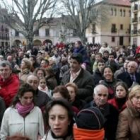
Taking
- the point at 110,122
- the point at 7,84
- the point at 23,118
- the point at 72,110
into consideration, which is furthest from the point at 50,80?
the point at 72,110

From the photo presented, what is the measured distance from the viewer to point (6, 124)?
353cm

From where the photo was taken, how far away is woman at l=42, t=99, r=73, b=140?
2125 millimetres

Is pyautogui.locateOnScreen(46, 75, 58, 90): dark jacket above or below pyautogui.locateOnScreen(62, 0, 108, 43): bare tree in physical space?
below

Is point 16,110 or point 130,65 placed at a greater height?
point 130,65

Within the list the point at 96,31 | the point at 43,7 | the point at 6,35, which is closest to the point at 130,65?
the point at 43,7

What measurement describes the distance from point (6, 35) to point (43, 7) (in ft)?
165

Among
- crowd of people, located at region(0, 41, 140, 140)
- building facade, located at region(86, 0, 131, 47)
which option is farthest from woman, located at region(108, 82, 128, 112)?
building facade, located at region(86, 0, 131, 47)

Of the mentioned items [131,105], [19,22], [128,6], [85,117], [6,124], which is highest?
[128,6]

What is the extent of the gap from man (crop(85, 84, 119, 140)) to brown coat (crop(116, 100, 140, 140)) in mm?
163

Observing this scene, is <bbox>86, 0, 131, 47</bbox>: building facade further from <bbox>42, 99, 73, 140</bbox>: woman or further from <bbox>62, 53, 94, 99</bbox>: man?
<bbox>42, 99, 73, 140</bbox>: woman

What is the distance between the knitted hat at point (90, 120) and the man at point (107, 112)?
1403mm

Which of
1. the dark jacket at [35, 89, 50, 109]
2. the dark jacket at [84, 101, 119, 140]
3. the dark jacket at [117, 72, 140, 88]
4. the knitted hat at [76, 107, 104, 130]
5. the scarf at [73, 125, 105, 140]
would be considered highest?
the knitted hat at [76, 107, 104, 130]

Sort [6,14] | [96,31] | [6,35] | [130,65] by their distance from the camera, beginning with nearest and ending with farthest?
[130,65], [6,14], [96,31], [6,35]

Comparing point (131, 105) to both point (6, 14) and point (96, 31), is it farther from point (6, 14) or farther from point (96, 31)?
point (96, 31)
